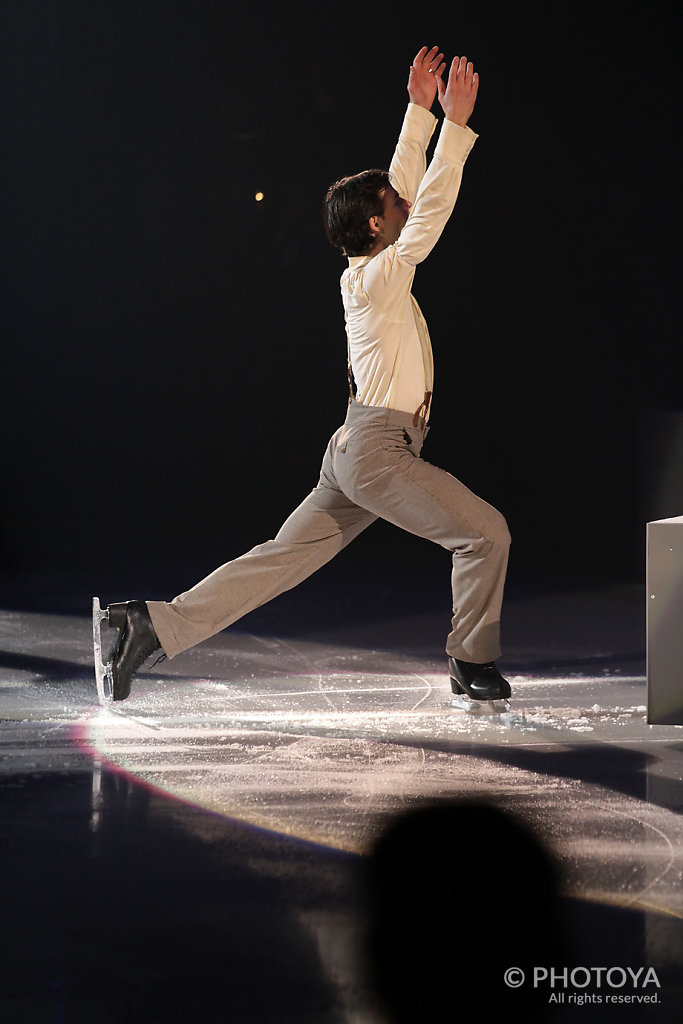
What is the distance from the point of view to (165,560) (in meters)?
6.06

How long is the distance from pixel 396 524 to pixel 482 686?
0.45 m

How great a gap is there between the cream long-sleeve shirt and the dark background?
11.8 ft

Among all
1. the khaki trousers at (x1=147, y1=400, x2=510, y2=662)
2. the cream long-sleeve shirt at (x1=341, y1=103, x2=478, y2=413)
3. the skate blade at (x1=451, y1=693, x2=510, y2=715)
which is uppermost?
the cream long-sleeve shirt at (x1=341, y1=103, x2=478, y2=413)

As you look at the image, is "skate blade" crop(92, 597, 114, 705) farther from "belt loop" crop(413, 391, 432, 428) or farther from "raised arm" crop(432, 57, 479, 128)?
"raised arm" crop(432, 57, 479, 128)

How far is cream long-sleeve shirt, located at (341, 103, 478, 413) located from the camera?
266 cm

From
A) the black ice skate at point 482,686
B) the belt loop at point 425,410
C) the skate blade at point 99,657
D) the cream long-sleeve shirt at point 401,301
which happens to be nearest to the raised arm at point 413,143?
the cream long-sleeve shirt at point 401,301

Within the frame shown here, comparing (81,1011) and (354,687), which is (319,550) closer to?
(354,687)

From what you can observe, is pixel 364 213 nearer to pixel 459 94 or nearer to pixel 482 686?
pixel 459 94

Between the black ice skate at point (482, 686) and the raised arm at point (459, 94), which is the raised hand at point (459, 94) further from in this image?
the black ice skate at point (482, 686)

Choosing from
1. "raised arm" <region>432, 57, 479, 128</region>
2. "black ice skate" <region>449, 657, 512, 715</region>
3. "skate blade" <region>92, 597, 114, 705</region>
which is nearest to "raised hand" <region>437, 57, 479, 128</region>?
"raised arm" <region>432, 57, 479, 128</region>

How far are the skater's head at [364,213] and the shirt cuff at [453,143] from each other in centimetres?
18

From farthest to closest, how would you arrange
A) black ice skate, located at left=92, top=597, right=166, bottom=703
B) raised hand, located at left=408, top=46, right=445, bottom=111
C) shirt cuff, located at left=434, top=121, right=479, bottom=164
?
raised hand, located at left=408, top=46, right=445, bottom=111, black ice skate, located at left=92, top=597, right=166, bottom=703, shirt cuff, located at left=434, top=121, right=479, bottom=164

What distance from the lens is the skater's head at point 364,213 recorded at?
2.79 meters

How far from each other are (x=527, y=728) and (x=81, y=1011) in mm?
1464
